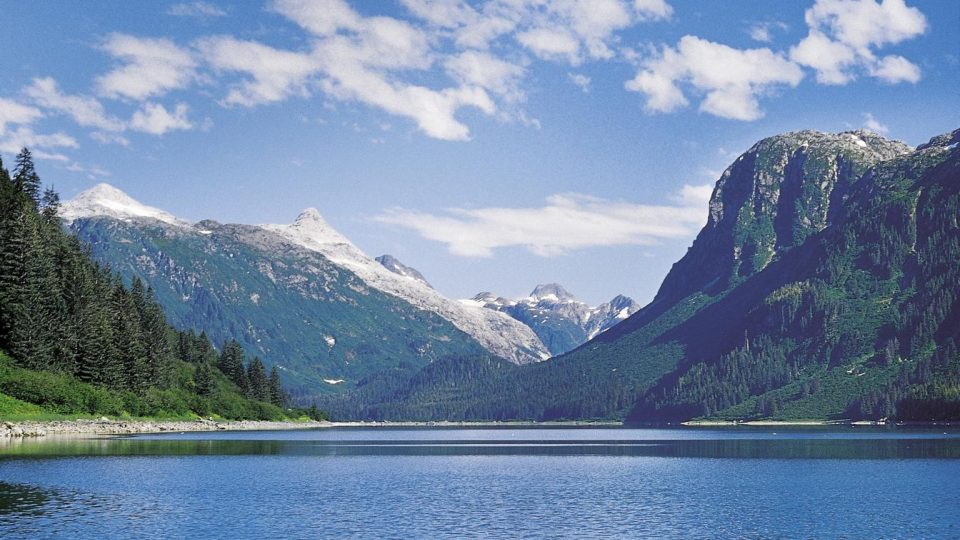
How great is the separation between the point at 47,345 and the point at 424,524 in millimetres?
124845

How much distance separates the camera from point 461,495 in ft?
285

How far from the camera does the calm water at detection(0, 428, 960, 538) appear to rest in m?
64.9

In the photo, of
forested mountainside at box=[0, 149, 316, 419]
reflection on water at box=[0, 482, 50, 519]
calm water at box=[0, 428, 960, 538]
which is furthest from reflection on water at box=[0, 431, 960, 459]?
reflection on water at box=[0, 482, 50, 519]

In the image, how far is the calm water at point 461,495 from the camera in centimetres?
6488

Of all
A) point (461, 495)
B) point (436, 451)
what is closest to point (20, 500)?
point (461, 495)

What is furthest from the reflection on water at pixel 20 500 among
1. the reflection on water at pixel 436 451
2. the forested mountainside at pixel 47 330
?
the forested mountainside at pixel 47 330

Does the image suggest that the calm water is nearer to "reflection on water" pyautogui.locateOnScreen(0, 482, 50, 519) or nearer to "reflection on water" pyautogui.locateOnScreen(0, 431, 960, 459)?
"reflection on water" pyautogui.locateOnScreen(0, 482, 50, 519)

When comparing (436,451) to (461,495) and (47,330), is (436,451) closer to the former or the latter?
(47,330)

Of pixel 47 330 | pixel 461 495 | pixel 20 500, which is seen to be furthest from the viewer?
pixel 47 330

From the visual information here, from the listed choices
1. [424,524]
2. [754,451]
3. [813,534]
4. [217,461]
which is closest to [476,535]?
[424,524]

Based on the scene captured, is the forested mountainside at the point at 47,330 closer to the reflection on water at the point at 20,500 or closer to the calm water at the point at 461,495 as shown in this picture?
the calm water at the point at 461,495

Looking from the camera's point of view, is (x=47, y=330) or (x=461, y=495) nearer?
(x=461, y=495)

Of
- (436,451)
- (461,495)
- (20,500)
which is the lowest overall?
(436,451)

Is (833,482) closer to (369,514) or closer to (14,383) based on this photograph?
(369,514)
